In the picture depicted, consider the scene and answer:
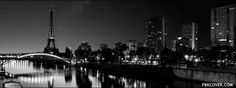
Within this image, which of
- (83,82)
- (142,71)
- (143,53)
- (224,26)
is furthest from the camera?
(224,26)

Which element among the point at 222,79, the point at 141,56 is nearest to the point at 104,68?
the point at 141,56

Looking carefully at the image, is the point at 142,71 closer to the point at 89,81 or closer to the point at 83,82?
the point at 89,81

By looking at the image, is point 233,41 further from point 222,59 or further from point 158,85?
point 158,85

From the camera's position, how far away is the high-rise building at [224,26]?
159025 mm

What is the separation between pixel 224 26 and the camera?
166 metres

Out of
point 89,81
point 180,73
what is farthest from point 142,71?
point 180,73

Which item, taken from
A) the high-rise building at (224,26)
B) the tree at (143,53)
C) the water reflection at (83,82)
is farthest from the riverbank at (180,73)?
the high-rise building at (224,26)

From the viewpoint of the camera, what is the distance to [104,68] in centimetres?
10106

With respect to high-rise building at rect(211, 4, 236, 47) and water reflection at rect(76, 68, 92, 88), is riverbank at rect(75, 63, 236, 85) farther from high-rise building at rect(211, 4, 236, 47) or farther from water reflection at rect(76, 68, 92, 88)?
high-rise building at rect(211, 4, 236, 47)

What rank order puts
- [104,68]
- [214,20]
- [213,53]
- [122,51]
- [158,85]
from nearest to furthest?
[158,85]
[213,53]
[104,68]
[122,51]
[214,20]

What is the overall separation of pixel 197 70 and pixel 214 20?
132 meters

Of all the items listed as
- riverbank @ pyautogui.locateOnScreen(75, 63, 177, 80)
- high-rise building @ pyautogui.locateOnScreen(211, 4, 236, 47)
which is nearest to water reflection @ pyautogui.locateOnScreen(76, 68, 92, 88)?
riverbank @ pyautogui.locateOnScreen(75, 63, 177, 80)

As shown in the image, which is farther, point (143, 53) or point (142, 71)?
point (143, 53)

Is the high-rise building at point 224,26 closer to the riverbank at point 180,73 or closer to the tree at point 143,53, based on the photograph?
the tree at point 143,53
